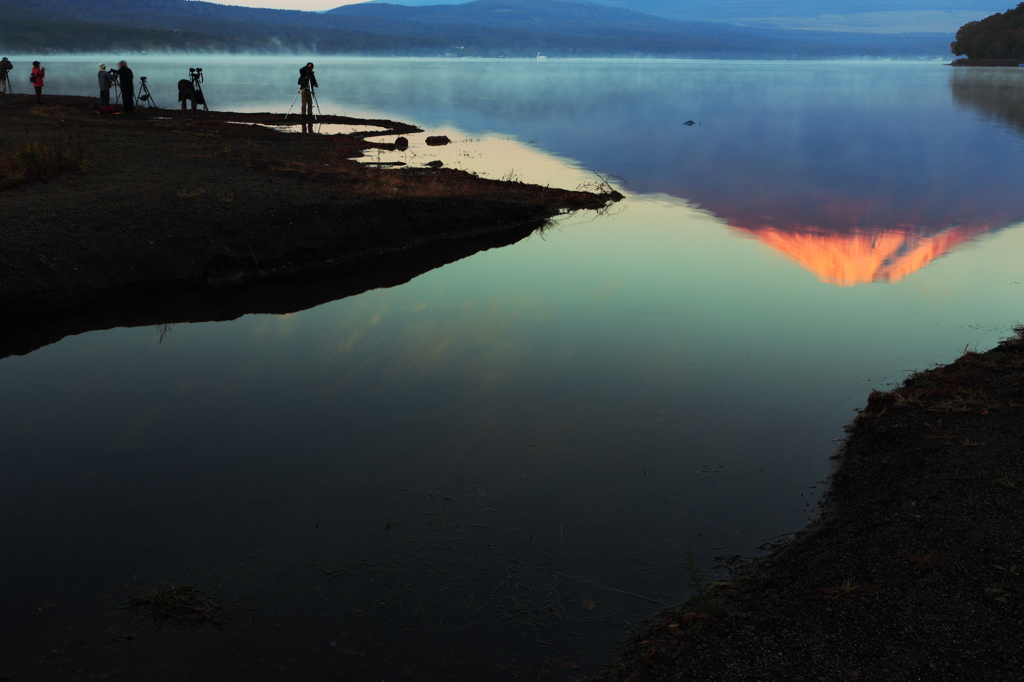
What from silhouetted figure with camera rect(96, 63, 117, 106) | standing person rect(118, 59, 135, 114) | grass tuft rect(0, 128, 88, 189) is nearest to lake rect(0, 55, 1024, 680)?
grass tuft rect(0, 128, 88, 189)

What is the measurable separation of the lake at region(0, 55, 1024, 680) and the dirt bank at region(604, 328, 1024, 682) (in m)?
0.43

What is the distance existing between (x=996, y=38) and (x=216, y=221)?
652 feet

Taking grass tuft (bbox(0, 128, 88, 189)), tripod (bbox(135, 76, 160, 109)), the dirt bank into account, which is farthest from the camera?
tripod (bbox(135, 76, 160, 109))

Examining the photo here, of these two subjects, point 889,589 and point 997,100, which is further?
point 997,100

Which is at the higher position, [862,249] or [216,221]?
[216,221]

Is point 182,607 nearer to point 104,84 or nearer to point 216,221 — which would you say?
point 216,221

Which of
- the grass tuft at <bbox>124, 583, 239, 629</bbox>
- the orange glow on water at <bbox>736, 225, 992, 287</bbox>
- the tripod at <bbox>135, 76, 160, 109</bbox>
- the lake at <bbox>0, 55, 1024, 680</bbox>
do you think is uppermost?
the tripod at <bbox>135, 76, 160, 109</bbox>

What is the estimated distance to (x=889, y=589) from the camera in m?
5.62

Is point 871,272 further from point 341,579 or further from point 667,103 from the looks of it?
point 667,103

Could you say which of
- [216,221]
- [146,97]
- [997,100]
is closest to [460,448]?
[216,221]

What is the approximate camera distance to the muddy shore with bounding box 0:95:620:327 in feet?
43.7

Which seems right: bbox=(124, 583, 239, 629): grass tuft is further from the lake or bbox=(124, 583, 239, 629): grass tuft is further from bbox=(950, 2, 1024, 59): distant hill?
bbox=(950, 2, 1024, 59): distant hill

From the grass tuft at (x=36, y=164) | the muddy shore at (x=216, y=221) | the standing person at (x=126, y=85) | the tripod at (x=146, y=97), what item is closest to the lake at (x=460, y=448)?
the muddy shore at (x=216, y=221)

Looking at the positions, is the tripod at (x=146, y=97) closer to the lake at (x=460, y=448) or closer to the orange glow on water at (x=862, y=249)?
the lake at (x=460, y=448)
